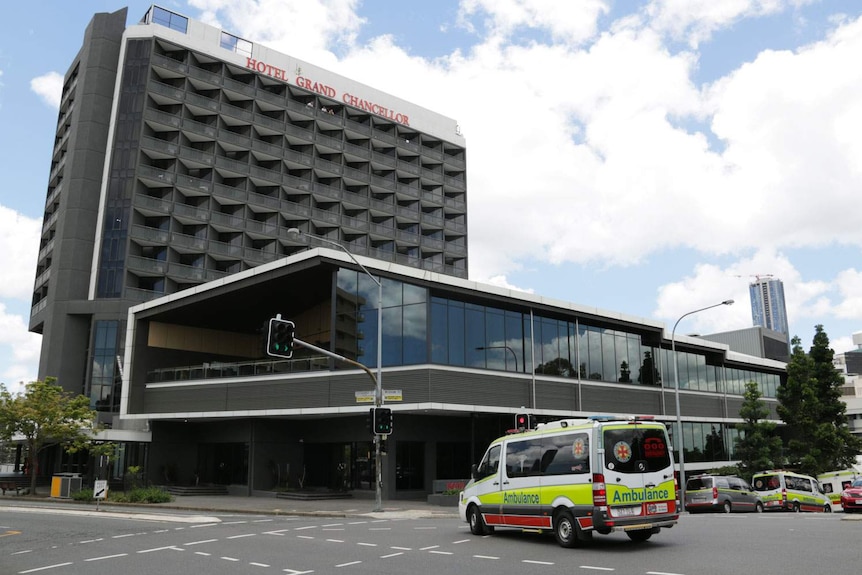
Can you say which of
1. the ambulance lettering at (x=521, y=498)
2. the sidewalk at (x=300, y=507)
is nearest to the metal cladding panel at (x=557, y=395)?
the sidewalk at (x=300, y=507)

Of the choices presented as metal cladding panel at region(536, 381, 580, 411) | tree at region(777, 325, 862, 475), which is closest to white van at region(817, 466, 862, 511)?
tree at region(777, 325, 862, 475)

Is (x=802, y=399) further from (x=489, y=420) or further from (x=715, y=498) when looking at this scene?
(x=489, y=420)

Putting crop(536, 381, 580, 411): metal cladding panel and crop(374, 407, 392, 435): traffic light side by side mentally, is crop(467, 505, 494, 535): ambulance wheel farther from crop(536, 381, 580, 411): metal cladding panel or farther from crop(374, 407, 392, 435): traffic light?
crop(536, 381, 580, 411): metal cladding panel

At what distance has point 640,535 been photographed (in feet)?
50.6

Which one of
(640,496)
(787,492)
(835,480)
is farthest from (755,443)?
(640,496)

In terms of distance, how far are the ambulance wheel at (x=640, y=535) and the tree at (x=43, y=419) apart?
3315cm

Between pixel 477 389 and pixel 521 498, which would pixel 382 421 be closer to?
pixel 477 389

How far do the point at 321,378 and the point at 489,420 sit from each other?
8495mm

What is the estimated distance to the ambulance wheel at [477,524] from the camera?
699 inches

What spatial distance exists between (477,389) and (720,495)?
11109 mm

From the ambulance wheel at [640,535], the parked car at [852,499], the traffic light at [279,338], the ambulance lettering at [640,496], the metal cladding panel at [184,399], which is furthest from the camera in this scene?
the metal cladding panel at [184,399]

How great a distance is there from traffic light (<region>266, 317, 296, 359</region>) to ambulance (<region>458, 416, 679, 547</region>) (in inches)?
281

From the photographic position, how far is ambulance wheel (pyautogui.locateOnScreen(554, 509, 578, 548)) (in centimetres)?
1469

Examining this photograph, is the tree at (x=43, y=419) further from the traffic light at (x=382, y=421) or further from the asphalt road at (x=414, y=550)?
the traffic light at (x=382, y=421)
